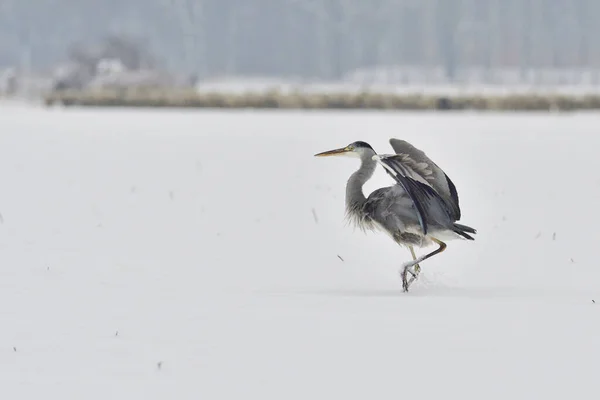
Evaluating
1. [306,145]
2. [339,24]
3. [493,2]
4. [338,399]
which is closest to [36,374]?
[338,399]

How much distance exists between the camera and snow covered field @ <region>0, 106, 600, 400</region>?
5.41 m

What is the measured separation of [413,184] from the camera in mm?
7711

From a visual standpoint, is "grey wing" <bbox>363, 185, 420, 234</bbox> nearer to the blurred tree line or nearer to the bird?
the bird

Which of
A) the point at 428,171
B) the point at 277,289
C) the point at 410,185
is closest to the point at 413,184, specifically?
the point at 410,185

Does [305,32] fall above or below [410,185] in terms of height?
below

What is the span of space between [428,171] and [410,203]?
0.25 meters

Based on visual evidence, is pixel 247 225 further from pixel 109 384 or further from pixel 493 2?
pixel 493 2

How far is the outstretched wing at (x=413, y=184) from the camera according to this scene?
7.64m

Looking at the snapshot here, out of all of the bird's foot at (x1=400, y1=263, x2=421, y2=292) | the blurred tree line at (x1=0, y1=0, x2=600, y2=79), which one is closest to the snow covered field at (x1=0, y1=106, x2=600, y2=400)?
the bird's foot at (x1=400, y1=263, x2=421, y2=292)

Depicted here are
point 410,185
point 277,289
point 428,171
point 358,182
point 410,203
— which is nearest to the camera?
point 410,185

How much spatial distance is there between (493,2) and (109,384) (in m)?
84.7

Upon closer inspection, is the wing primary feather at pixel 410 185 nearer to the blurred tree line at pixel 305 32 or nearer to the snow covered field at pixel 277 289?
the snow covered field at pixel 277 289

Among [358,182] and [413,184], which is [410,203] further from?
[358,182]

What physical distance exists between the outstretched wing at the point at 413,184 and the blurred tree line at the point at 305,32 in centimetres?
7462
